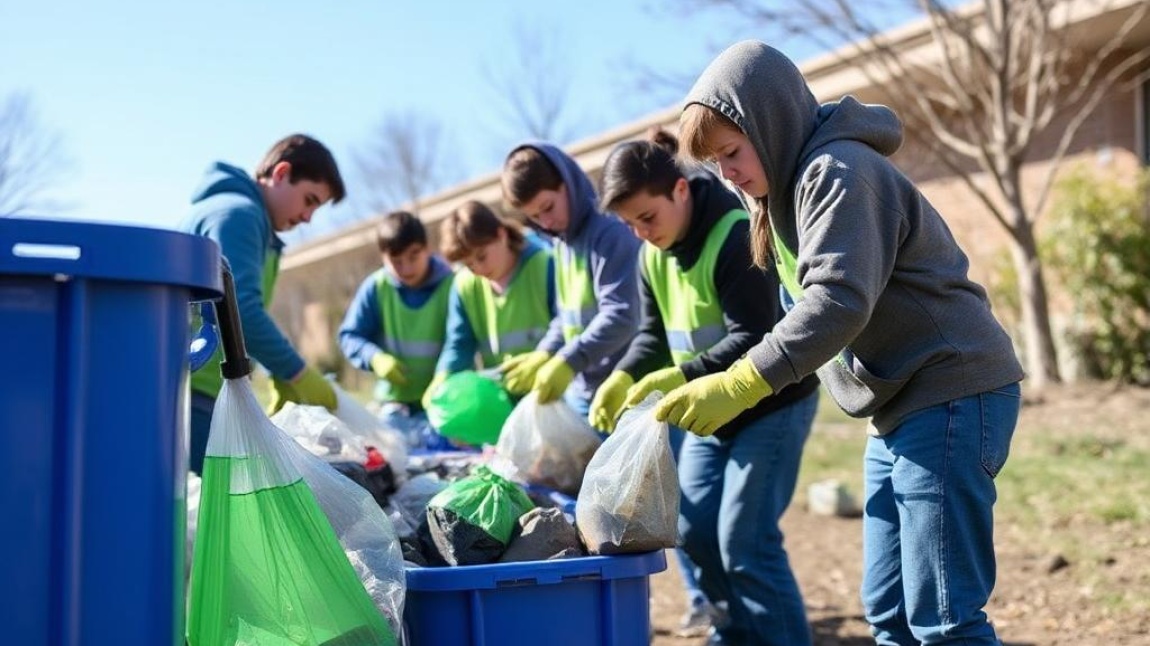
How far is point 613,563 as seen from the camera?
2.55 m

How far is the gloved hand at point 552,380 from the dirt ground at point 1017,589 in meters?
1.10

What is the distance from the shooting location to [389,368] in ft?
16.8

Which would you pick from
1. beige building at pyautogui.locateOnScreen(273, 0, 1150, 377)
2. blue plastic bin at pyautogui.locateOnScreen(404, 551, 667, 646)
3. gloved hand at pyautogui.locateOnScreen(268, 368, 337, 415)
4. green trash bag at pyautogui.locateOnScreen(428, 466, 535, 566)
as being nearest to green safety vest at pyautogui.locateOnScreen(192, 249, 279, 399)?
gloved hand at pyautogui.locateOnScreen(268, 368, 337, 415)

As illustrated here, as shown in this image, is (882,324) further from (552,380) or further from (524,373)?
(524,373)

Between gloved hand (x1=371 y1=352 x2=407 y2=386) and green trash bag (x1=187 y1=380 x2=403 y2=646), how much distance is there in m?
2.67

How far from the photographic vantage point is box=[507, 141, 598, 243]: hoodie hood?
4105mm

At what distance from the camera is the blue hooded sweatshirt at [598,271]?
3.91 metres

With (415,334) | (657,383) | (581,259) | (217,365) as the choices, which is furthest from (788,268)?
(415,334)

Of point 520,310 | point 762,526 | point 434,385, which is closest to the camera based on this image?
point 762,526

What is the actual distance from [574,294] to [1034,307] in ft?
21.1

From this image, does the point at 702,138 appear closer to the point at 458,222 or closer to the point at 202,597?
the point at 202,597

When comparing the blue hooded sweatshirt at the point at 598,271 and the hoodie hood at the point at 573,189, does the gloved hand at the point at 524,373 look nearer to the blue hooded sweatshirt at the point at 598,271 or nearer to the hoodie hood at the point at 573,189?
the blue hooded sweatshirt at the point at 598,271

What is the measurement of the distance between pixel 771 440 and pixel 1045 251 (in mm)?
7608

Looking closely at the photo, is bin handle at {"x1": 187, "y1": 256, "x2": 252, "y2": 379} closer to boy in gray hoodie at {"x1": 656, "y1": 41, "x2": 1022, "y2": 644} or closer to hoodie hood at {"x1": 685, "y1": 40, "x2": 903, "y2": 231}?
boy in gray hoodie at {"x1": 656, "y1": 41, "x2": 1022, "y2": 644}
